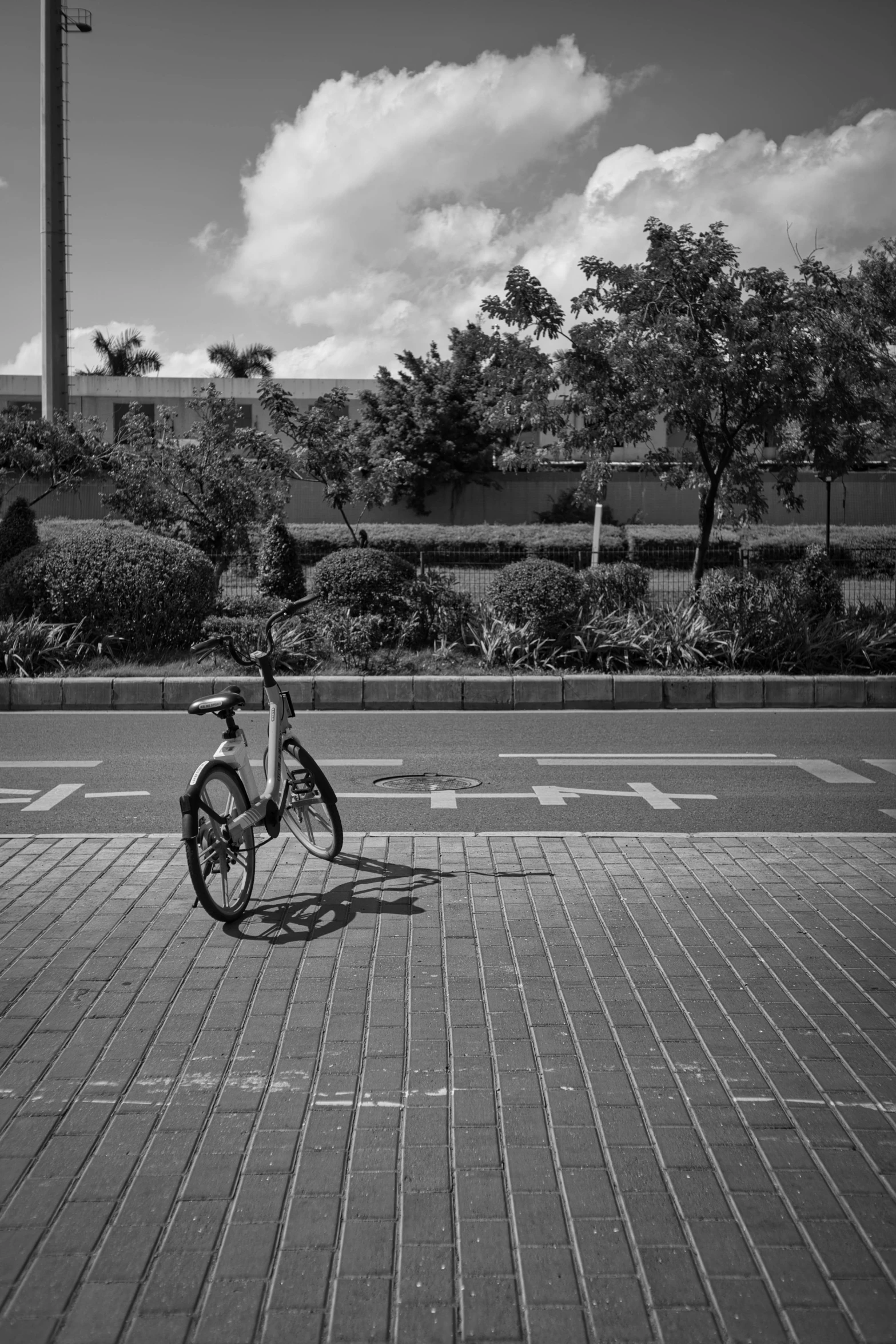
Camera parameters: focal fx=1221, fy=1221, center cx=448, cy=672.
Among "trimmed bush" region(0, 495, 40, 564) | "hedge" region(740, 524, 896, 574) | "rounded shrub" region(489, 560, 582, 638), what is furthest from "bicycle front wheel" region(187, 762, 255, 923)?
Result: "trimmed bush" region(0, 495, 40, 564)

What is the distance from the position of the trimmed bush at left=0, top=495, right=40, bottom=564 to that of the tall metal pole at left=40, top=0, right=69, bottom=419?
17140 millimetres

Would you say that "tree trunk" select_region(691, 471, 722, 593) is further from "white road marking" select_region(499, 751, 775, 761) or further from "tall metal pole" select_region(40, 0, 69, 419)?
"tall metal pole" select_region(40, 0, 69, 419)

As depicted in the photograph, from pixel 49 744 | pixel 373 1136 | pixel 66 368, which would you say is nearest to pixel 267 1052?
pixel 373 1136

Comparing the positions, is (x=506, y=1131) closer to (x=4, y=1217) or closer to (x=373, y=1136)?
(x=373, y=1136)

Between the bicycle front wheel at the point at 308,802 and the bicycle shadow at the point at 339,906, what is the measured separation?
0.16 meters

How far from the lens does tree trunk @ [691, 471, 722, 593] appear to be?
598 inches

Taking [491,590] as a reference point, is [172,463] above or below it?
above

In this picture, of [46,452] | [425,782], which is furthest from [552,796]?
[46,452]

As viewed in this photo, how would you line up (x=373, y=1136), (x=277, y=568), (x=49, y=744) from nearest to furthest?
(x=373, y=1136) < (x=49, y=744) < (x=277, y=568)

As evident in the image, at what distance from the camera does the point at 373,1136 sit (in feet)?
10.7

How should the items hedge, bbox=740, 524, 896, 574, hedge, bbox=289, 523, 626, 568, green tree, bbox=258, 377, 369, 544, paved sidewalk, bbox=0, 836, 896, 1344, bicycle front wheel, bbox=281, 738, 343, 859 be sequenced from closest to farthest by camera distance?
paved sidewalk, bbox=0, 836, 896, 1344 < bicycle front wheel, bbox=281, 738, 343, 859 < hedge, bbox=740, 524, 896, 574 < green tree, bbox=258, 377, 369, 544 < hedge, bbox=289, 523, 626, 568

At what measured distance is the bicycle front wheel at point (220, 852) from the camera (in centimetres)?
473

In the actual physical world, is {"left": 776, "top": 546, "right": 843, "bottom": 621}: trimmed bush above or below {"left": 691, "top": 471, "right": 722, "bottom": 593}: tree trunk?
below

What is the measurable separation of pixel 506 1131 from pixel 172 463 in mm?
18268
